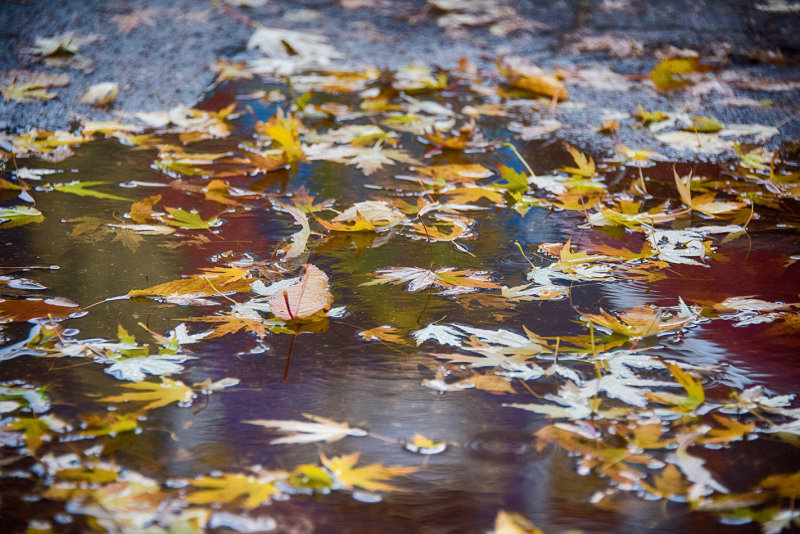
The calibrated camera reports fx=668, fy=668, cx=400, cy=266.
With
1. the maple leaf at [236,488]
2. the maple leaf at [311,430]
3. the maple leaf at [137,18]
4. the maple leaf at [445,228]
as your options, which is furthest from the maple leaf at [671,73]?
the maple leaf at [137,18]

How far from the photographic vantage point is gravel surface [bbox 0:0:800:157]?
7.59 ft

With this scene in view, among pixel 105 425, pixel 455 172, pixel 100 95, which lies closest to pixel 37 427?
pixel 105 425

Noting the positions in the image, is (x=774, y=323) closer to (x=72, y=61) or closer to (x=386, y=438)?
(x=386, y=438)

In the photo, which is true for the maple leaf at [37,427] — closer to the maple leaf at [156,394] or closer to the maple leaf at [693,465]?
the maple leaf at [156,394]

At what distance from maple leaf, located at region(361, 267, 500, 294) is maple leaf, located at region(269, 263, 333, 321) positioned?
0.32 feet

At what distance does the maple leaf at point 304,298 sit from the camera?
3.63 ft

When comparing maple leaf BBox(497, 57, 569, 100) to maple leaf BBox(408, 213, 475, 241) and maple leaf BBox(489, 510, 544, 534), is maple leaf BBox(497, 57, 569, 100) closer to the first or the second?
maple leaf BBox(408, 213, 475, 241)

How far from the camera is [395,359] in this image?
104cm

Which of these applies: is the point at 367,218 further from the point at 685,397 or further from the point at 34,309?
the point at 685,397

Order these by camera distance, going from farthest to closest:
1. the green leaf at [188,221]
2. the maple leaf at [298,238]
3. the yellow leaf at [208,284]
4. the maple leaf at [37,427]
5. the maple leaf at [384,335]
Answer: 1. the green leaf at [188,221]
2. the maple leaf at [298,238]
3. the yellow leaf at [208,284]
4. the maple leaf at [384,335]
5. the maple leaf at [37,427]

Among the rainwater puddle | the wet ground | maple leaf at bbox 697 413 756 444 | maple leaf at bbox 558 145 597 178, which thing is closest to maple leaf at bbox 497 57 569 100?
the wet ground

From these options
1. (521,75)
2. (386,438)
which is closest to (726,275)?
(386,438)

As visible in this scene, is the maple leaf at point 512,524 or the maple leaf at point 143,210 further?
the maple leaf at point 143,210

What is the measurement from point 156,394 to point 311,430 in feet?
0.76
